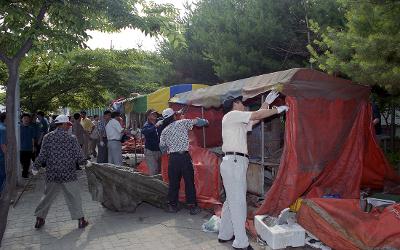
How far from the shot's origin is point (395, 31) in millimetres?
5820

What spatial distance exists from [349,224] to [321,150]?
1705 mm

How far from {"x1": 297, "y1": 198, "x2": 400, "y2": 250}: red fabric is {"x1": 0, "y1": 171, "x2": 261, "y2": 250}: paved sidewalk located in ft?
2.85

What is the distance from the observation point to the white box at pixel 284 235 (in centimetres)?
494

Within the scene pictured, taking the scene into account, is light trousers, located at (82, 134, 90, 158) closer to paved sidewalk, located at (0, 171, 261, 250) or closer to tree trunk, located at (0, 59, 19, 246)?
paved sidewalk, located at (0, 171, 261, 250)

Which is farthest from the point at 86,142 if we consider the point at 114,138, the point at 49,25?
the point at 49,25

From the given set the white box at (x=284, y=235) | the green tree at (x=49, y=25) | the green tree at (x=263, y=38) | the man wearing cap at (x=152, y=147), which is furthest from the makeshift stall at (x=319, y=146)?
the green tree at (x=263, y=38)

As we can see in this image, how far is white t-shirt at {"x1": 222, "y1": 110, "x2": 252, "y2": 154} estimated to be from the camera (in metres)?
5.03

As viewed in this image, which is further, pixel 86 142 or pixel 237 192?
pixel 86 142

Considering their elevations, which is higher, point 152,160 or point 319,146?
point 319,146

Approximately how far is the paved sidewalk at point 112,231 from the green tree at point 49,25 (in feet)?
2.46

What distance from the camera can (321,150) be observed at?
6301mm

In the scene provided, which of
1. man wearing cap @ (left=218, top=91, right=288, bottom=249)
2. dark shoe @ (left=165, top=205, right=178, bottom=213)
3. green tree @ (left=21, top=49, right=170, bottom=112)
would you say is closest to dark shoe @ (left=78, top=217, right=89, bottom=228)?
dark shoe @ (left=165, top=205, right=178, bottom=213)

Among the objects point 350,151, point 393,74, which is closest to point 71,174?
point 350,151

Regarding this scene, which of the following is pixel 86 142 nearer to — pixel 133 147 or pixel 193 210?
pixel 133 147
